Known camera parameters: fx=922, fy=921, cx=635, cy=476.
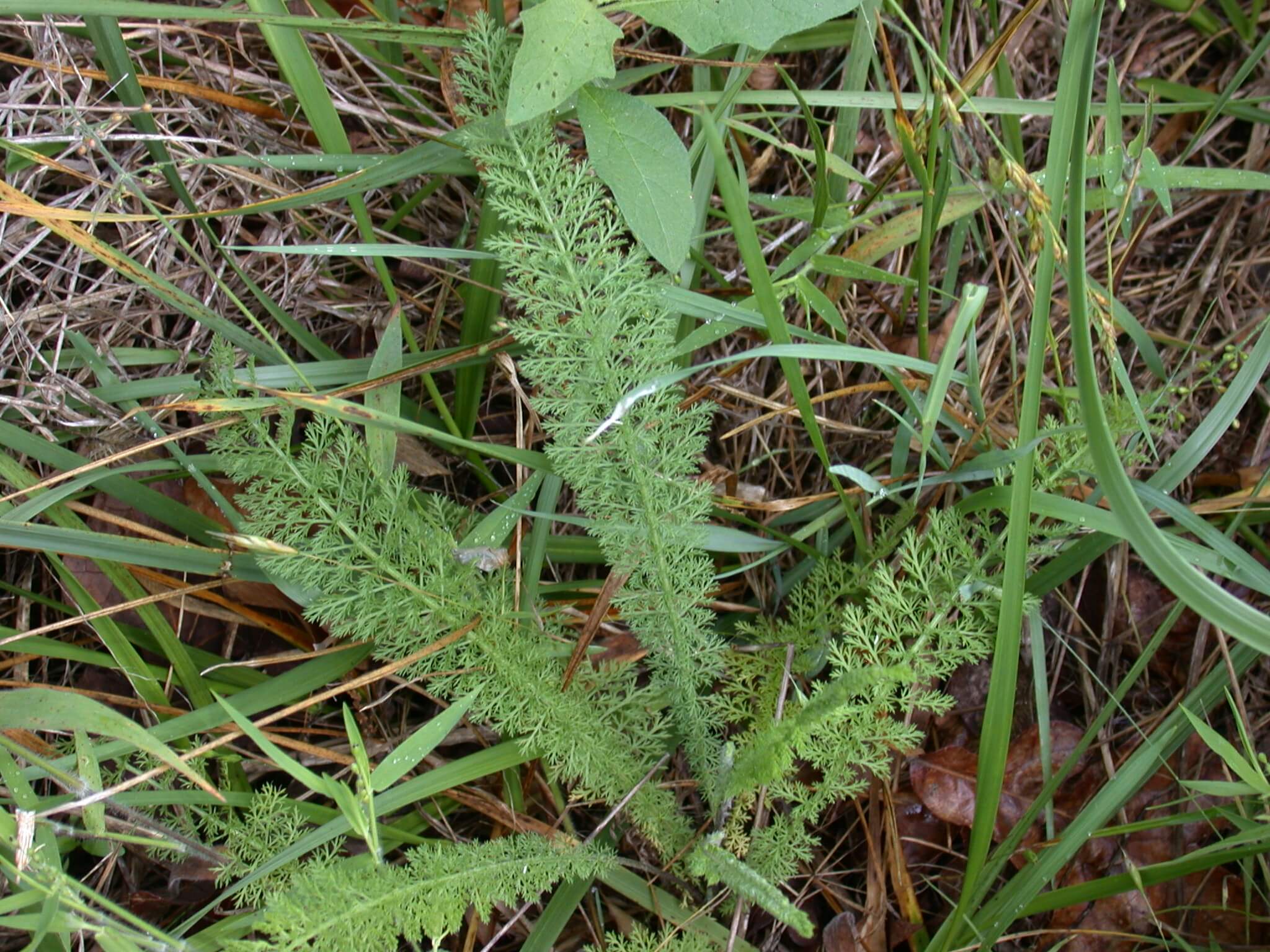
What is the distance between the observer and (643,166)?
146 centimetres

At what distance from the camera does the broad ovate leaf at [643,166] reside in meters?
1.43

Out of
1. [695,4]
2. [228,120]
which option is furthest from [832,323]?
[228,120]

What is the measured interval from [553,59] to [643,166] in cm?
22

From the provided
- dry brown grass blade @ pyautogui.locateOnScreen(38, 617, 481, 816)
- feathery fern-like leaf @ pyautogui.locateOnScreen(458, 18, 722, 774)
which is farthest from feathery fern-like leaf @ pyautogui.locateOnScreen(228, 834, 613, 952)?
feathery fern-like leaf @ pyautogui.locateOnScreen(458, 18, 722, 774)

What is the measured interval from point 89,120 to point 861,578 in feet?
6.06

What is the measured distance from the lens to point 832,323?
5.80 ft

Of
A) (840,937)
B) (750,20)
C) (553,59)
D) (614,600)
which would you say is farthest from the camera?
(840,937)

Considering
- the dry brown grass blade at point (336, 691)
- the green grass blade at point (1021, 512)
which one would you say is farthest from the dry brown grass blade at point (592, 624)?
the green grass blade at point (1021, 512)

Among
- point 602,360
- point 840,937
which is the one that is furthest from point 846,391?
point 840,937

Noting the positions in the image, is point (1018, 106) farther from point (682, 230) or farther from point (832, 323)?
point (682, 230)

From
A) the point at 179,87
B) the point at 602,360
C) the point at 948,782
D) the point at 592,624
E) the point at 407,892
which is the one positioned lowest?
the point at 948,782

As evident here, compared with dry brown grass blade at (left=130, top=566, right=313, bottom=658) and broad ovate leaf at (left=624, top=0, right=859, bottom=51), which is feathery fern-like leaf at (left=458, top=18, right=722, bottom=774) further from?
dry brown grass blade at (left=130, top=566, right=313, bottom=658)

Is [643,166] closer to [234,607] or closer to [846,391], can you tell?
[846,391]

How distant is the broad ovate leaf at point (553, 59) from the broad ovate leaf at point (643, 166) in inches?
6.0
